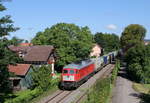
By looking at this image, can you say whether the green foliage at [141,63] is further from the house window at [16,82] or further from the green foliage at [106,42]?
the green foliage at [106,42]

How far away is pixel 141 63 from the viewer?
48062mm

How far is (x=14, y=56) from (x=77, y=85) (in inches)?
532

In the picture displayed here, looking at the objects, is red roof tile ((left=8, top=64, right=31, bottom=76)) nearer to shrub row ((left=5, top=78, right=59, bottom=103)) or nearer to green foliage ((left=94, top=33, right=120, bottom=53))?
shrub row ((left=5, top=78, right=59, bottom=103))

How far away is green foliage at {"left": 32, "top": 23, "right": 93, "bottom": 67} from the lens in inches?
2285

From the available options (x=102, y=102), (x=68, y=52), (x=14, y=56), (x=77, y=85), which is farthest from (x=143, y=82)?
(x=14, y=56)

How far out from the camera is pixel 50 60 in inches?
2248

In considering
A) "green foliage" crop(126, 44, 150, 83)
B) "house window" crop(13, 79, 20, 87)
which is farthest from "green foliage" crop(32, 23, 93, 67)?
"house window" crop(13, 79, 20, 87)

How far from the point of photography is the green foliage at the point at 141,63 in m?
47.0

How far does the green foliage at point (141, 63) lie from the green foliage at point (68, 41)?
1402 centimetres

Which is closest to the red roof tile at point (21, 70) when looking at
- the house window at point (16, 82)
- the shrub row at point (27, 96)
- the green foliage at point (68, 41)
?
the house window at point (16, 82)

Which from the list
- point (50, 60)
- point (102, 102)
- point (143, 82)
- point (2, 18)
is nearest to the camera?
point (102, 102)

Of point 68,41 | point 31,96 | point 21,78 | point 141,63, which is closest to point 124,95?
point 31,96

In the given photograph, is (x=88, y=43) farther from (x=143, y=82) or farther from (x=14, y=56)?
(x=14, y=56)

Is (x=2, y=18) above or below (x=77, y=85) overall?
above
